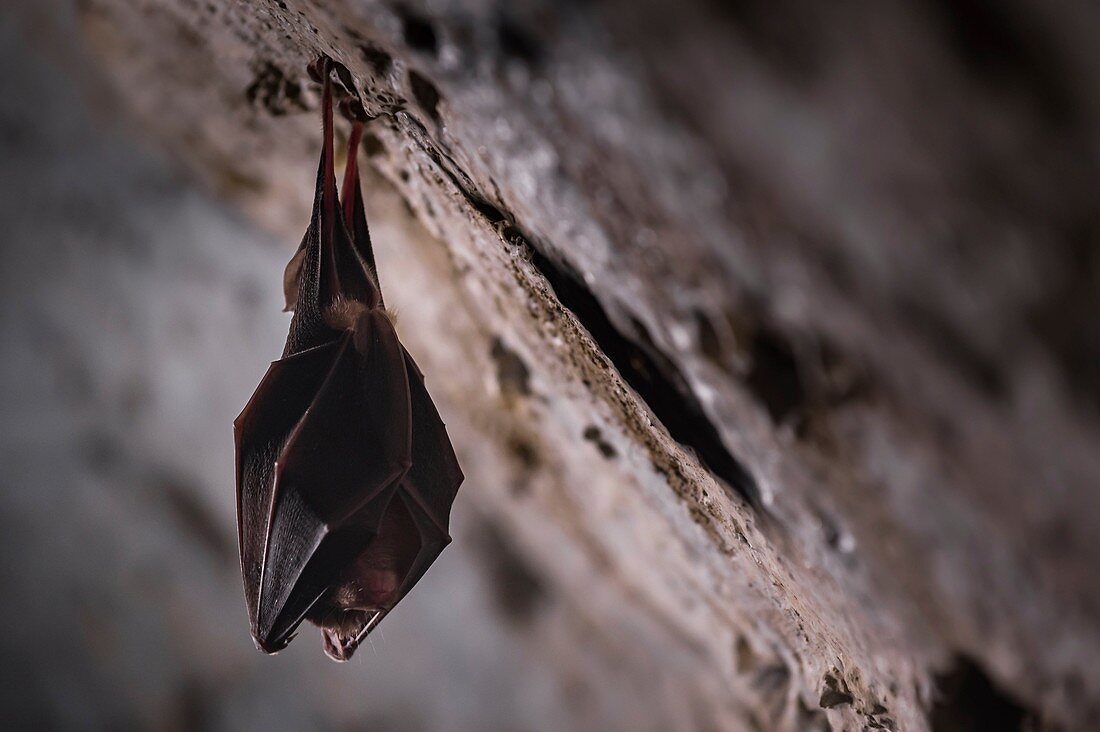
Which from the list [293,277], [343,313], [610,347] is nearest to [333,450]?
[343,313]

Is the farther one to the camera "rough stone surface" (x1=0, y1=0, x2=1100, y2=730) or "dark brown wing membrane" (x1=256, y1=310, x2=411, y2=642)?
"dark brown wing membrane" (x1=256, y1=310, x2=411, y2=642)

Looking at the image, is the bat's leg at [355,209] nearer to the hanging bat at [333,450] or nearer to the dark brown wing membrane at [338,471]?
the hanging bat at [333,450]

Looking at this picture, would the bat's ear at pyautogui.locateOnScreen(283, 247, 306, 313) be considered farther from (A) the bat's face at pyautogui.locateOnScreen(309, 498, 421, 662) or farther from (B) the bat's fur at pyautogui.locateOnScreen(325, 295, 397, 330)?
(A) the bat's face at pyautogui.locateOnScreen(309, 498, 421, 662)

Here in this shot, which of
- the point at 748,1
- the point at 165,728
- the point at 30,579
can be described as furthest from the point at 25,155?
the point at 748,1

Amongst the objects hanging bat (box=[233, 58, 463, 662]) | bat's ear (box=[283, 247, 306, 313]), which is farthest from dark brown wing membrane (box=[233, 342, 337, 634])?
bat's ear (box=[283, 247, 306, 313])

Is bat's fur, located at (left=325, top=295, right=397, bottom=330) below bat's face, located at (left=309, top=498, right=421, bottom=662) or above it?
above

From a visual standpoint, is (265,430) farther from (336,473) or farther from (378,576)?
(378,576)
